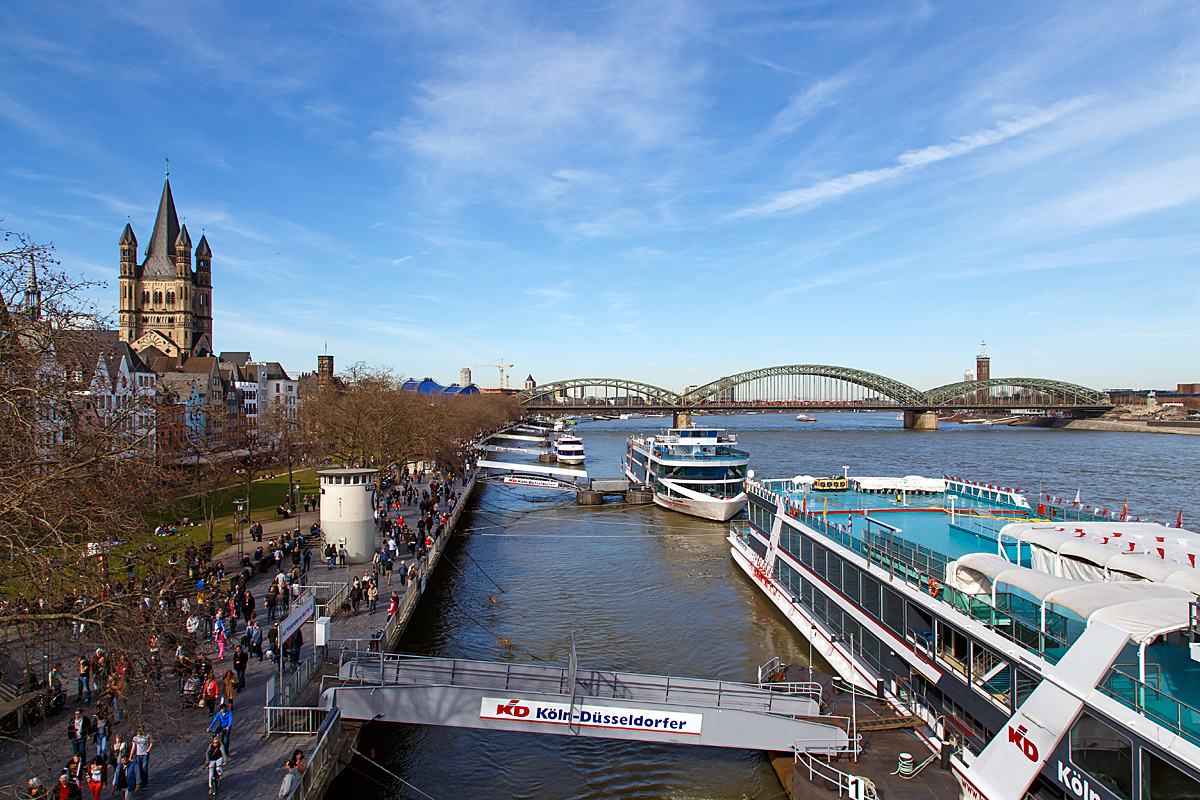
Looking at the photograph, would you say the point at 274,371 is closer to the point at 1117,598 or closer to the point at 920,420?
the point at 1117,598

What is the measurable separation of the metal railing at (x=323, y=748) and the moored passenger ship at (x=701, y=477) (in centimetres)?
3559

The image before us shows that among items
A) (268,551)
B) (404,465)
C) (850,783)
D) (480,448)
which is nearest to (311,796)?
(850,783)

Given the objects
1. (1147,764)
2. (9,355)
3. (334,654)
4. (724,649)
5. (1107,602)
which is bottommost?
(724,649)

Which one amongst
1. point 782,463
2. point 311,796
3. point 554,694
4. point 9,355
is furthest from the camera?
point 782,463

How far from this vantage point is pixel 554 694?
1566 cm

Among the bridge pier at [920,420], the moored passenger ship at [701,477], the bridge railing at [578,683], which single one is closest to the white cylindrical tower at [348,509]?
the bridge railing at [578,683]

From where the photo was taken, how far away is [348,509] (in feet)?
93.2

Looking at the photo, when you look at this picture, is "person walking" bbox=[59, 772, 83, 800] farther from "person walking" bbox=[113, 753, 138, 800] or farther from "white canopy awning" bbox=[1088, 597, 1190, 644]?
"white canopy awning" bbox=[1088, 597, 1190, 644]

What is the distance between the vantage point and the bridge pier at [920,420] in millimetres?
181250

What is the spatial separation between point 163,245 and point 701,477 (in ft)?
411

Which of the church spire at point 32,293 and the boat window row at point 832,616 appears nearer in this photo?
the church spire at point 32,293

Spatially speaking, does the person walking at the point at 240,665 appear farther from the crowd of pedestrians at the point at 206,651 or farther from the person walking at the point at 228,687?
the person walking at the point at 228,687

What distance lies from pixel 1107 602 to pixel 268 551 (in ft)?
92.9

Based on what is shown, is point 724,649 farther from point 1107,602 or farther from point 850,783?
point 1107,602
